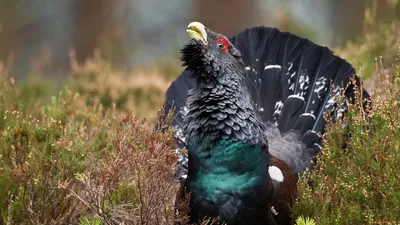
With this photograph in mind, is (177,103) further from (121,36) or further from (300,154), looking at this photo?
(121,36)

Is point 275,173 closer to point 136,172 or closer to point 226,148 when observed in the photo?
point 226,148

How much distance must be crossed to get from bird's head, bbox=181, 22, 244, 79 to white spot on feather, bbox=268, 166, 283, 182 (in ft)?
2.28

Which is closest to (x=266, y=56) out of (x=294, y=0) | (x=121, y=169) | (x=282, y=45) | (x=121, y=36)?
(x=282, y=45)

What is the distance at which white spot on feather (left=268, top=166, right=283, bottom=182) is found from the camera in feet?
15.0

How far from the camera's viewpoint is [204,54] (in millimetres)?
4262

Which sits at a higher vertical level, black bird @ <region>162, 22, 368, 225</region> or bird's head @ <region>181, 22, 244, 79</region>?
bird's head @ <region>181, 22, 244, 79</region>

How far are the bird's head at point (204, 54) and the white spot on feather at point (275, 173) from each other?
0.70 metres

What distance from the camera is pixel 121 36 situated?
36.8ft

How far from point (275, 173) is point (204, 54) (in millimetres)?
940

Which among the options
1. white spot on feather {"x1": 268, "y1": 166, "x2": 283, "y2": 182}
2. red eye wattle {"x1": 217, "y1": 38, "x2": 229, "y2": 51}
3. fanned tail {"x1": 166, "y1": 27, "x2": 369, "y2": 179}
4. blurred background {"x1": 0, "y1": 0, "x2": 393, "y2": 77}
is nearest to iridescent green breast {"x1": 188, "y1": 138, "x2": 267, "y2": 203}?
white spot on feather {"x1": 268, "y1": 166, "x2": 283, "y2": 182}

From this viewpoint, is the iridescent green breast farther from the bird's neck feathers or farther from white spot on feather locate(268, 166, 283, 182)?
white spot on feather locate(268, 166, 283, 182)

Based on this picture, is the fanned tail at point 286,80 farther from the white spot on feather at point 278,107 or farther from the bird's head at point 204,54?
the bird's head at point 204,54

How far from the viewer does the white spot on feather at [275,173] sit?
15.0 ft

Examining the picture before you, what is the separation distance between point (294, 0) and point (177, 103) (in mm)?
11088
